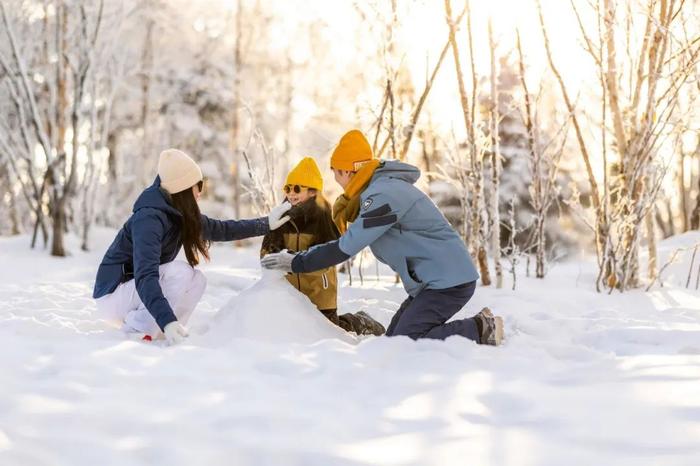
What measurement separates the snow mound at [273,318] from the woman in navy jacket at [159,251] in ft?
0.68

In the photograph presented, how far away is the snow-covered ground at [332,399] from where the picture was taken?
1.58 m

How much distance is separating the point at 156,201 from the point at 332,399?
4.98ft

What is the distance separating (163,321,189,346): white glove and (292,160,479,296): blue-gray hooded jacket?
0.54m

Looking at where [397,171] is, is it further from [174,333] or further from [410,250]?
[174,333]

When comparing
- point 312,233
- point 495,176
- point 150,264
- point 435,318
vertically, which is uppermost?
point 495,176

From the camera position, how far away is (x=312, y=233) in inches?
131

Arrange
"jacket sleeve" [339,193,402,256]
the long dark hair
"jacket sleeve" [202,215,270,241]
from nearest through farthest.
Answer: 1. "jacket sleeve" [339,193,402,256]
2. the long dark hair
3. "jacket sleeve" [202,215,270,241]

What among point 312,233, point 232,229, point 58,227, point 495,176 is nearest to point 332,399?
point 312,233

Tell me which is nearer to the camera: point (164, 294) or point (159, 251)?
point (159, 251)

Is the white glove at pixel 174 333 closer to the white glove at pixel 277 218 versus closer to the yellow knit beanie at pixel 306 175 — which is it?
the white glove at pixel 277 218

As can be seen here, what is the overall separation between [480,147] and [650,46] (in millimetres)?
1417

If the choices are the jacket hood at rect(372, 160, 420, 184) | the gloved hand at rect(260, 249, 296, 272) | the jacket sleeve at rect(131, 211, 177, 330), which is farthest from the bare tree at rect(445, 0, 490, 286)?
the jacket sleeve at rect(131, 211, 177, 330)

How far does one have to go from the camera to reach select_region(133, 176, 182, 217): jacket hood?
9.98 feet

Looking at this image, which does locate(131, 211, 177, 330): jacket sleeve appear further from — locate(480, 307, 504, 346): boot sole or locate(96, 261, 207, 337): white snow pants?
locate(480, 307, 504, 346): boot sole
